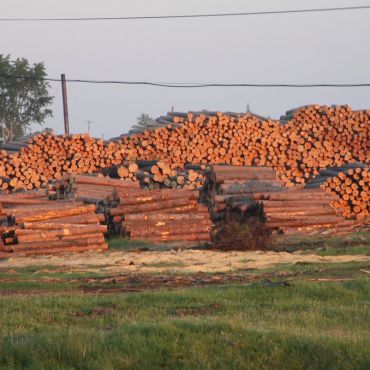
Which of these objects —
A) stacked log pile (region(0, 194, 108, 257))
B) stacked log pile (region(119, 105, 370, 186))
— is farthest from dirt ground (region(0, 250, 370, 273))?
stacked log pile (region(119, 105, 370, 186))

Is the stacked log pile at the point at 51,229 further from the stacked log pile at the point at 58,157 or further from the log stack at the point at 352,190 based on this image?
the log stack at the point at 352,190

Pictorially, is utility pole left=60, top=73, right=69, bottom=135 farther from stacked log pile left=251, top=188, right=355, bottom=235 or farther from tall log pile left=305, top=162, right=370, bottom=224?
stacked log pile left=251, top=188, right=355, bottom=235

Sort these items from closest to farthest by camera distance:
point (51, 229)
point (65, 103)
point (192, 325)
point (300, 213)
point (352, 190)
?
1. point (192, 325)
2. point (51, 229)
3. point (300, 213)
4. point (352, 190)
5. point (65, 103)

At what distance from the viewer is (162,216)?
86.6 ft

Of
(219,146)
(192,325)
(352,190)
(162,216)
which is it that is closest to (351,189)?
(352,190)

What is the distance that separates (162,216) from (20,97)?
3520cm

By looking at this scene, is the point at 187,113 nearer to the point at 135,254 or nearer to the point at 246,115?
the point at 246,115

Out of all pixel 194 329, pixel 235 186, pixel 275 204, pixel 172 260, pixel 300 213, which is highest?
pixel 235 186

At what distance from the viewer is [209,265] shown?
2020 centimetres

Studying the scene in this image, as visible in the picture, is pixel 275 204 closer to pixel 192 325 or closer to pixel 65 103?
pixel 192 325

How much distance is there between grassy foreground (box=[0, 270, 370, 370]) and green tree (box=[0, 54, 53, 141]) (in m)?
45.6

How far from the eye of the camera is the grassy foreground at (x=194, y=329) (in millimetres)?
9695

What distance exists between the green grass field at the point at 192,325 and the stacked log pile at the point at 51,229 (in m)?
6.69

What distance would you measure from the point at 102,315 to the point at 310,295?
3.32 metres
